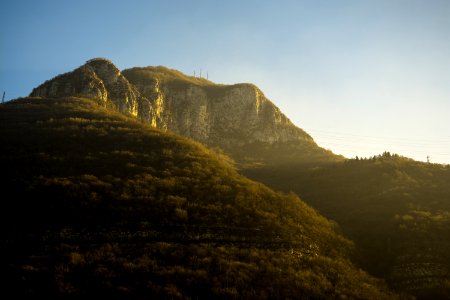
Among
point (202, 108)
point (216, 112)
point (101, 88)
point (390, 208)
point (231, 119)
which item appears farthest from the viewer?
point (216, 112)

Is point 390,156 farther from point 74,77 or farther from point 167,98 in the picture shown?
point 74,77

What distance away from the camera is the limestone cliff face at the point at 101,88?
77.7 m

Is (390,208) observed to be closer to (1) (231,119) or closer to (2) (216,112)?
(1) (231,119)

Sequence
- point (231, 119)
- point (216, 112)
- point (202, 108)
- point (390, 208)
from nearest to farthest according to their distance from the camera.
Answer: point (390, 208) < point (202, 108) < point (231, 119) < point (216, 112)

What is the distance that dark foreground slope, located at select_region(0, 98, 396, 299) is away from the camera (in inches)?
729

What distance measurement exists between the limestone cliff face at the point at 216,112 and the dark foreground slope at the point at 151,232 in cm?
5294

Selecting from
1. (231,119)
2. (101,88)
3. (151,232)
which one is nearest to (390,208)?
(151,232)

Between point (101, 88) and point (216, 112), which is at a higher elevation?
point (216, 112)

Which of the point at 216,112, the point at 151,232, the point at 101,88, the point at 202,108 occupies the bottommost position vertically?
the point at 151,232

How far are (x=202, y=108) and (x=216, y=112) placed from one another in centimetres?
436

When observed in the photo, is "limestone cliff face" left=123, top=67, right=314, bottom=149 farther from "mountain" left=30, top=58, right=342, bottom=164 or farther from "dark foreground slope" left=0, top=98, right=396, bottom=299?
"dark foreground slope" left=0, top=98, right=396, bottom=299

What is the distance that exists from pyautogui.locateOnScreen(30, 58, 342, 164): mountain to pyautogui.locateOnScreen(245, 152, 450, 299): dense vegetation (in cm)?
2138

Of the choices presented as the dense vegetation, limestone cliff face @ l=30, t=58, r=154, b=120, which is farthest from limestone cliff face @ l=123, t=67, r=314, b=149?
the dense vegetation

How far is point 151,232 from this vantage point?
24625 millimetres
